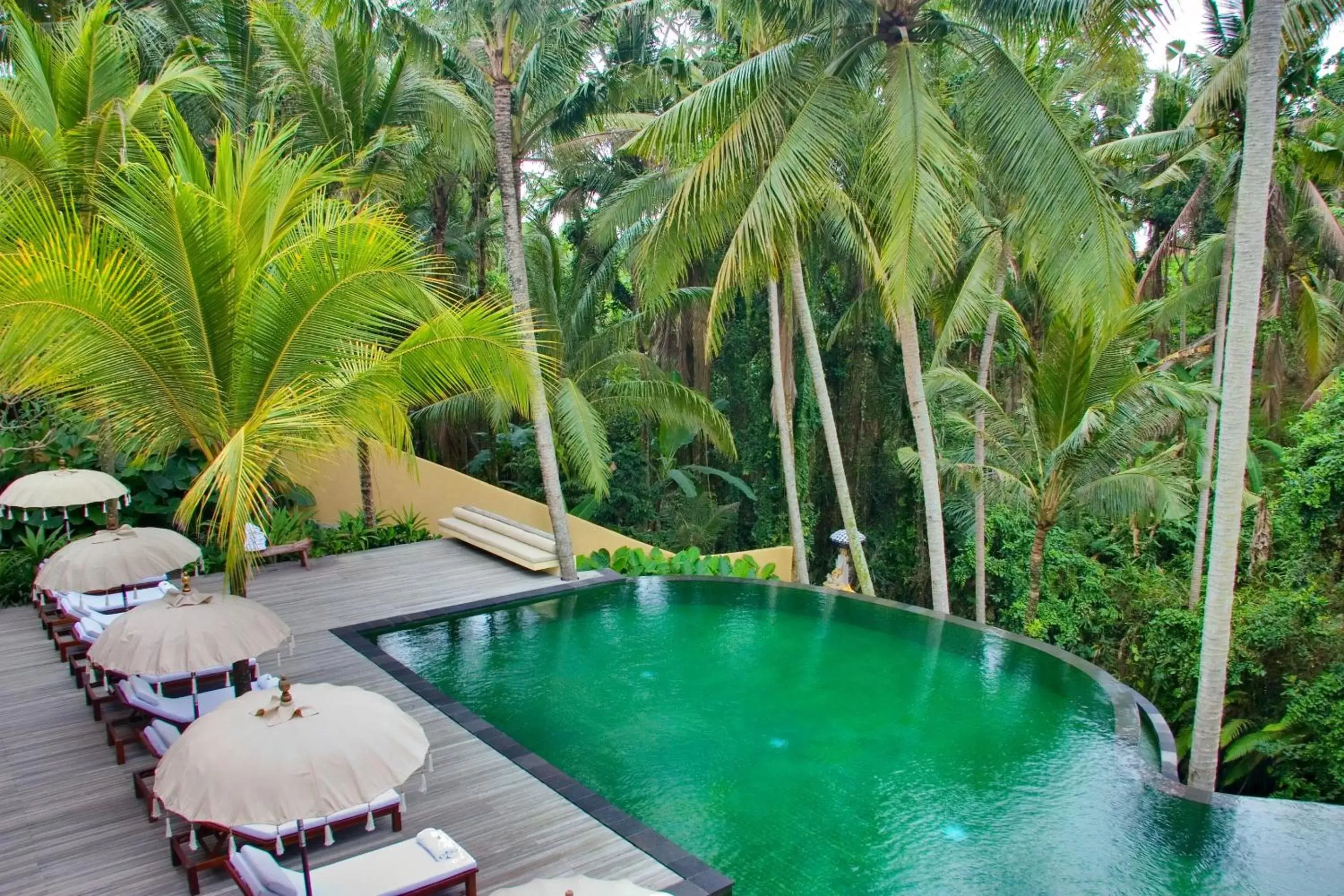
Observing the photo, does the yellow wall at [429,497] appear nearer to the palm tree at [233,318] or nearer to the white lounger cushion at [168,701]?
the white lounger cushion at [168,701]

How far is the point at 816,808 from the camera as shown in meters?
6.71

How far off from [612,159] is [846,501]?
27.2ft

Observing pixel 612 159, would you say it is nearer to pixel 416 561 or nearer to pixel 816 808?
pixel 416 561

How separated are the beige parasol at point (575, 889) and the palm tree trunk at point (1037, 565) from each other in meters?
11.6

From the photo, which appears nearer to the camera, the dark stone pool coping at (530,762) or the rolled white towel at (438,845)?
the rolled white towel at (438,845)

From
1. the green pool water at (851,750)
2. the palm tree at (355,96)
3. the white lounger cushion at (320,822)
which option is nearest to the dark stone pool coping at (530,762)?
the green pool water at (851,750)

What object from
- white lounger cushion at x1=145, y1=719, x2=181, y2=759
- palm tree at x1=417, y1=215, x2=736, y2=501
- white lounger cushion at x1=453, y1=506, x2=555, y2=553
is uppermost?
palm tree at x1=417, y1=215, x2=736, y2=501

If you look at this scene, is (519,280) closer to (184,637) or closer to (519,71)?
(519,71)

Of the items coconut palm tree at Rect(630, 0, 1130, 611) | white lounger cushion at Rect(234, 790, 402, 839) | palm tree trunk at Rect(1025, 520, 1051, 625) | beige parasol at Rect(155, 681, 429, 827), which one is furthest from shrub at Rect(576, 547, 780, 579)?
beige parasol at Rect(155, 681, 429, 827)

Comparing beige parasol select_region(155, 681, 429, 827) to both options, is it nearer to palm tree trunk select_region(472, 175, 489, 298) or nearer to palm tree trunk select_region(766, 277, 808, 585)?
palm tree trunk select_region(766, 277, 808, 585)

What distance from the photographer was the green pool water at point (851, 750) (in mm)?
6113

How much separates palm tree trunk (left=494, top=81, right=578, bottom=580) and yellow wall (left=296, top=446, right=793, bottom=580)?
7.03 ft

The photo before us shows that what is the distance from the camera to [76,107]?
29.0ft

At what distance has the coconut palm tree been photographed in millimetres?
8797
